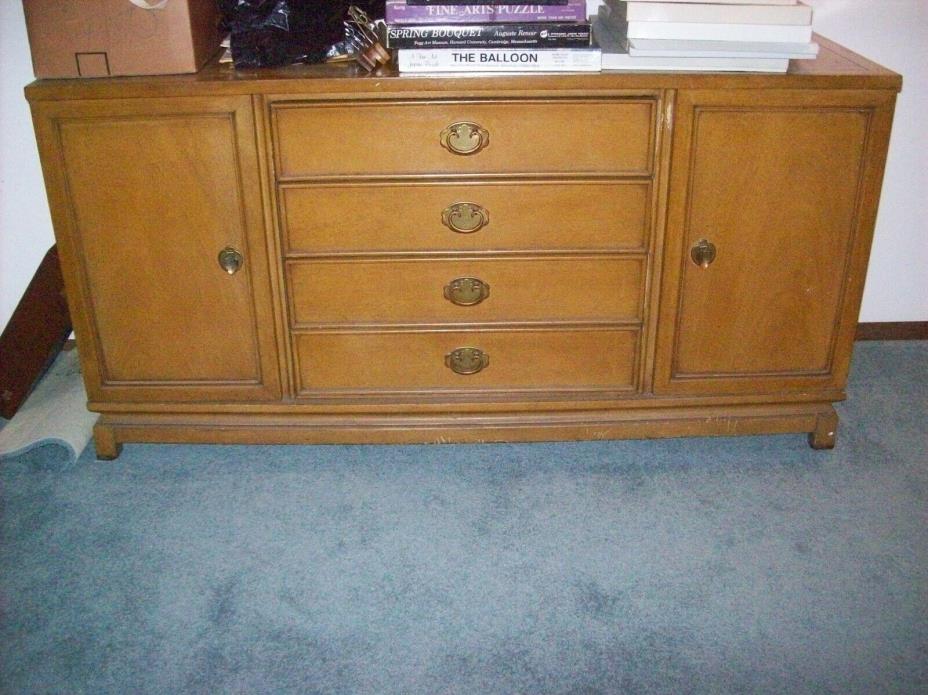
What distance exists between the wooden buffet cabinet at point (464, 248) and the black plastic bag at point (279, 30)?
5 centimetres

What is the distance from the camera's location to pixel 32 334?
6.82 ft

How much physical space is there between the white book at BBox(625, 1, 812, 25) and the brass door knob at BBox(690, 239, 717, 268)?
0.41m

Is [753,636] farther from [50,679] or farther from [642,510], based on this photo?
[50,679]

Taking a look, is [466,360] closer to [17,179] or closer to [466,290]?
[466,290]

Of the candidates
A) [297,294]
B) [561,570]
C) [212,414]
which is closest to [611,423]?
[561,570]

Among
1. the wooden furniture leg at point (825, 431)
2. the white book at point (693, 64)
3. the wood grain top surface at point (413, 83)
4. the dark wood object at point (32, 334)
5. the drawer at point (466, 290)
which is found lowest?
the wooden furniture leg at point (825, 431)

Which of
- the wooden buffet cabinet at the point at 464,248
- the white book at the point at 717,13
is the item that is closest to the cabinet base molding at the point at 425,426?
the wooden buffet cabinet at the point at 464,248

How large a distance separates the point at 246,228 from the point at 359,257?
8.7 inches

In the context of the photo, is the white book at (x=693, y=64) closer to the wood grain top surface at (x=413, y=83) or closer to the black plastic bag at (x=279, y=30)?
the wood grain top surface at (x=413, y=83)

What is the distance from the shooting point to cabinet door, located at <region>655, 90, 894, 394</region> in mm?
1679

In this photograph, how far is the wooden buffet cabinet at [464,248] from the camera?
166 cm

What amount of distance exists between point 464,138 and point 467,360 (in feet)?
1.51

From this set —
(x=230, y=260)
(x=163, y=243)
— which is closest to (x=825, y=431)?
(x=230, y=260)

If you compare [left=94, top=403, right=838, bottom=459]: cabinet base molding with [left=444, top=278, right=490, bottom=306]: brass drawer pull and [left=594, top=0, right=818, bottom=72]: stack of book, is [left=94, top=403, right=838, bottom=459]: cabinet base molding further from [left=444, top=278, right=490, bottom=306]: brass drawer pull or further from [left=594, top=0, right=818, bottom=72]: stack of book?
[left=594, top=0, right=818, bottom=72]: stack of book
